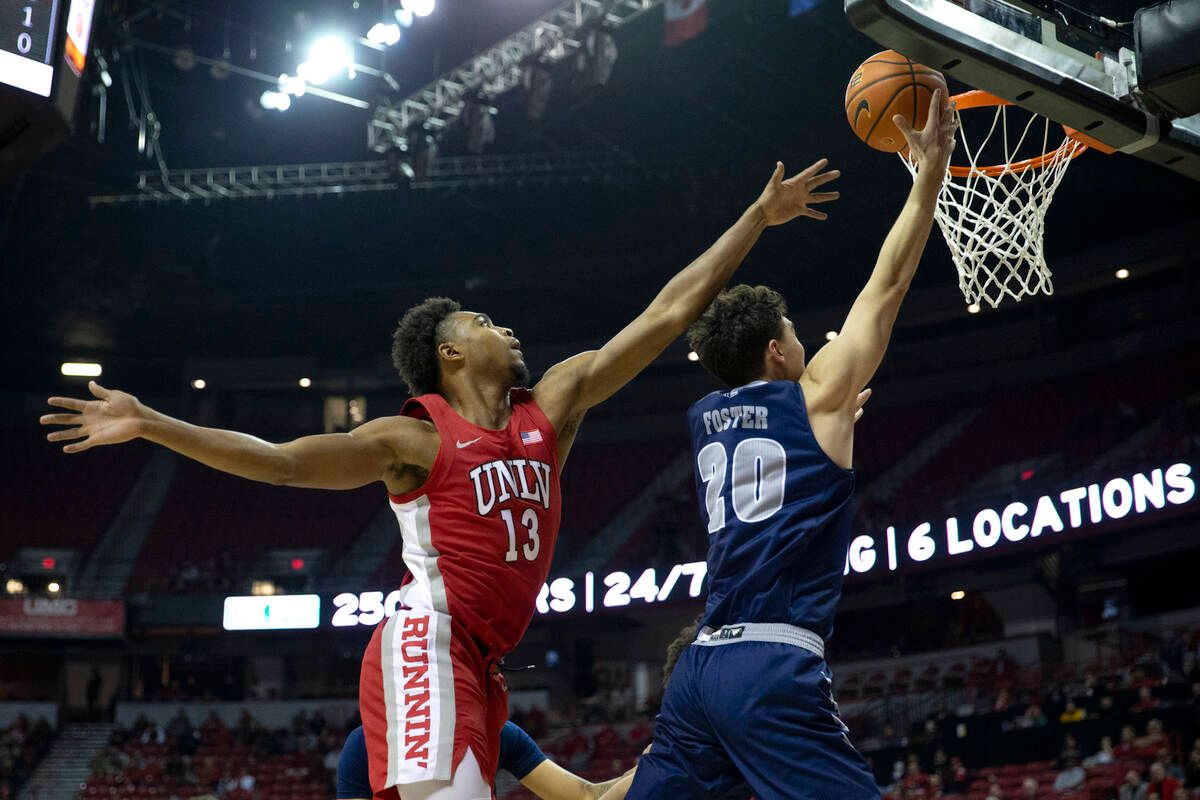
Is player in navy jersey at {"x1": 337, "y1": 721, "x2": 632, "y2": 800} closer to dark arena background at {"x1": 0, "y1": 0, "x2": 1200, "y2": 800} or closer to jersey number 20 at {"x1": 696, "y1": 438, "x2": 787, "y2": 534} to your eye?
jersey number 20 at {"x1": 696, "y1": 438, "x2": 787, "y2": 534}

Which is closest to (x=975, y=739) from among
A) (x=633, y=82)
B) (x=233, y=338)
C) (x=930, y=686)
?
(x=930, y=686)

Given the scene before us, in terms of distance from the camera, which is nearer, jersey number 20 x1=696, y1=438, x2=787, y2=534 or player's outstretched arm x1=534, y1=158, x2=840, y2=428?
jersey number 20 x1=696, y1=438, x2=787, y2=534

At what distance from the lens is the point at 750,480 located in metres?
3.42

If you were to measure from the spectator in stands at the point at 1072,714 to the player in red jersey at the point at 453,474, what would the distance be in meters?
12.6

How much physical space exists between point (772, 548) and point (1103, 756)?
12494 millimetres

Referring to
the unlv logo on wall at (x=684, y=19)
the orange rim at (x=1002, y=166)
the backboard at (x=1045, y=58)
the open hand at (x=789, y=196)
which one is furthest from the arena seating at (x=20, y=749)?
the backboard at (x=1045, y=58)

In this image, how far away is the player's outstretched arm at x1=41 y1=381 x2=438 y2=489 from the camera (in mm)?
3275

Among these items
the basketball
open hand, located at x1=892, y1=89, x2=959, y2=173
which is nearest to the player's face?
open hand, located at x1=892, y1=89, x2=959, y2=173

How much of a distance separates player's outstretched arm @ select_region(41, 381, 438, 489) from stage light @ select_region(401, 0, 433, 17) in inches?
500

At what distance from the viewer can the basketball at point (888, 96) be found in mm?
5098

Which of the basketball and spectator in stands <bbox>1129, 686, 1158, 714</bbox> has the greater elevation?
the basketball

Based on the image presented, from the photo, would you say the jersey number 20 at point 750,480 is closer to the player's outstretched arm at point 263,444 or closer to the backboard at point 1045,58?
the player's outstretched arm at point 263,444

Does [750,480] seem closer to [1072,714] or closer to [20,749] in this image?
[1072,714]

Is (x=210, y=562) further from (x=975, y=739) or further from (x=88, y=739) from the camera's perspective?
(x=975, y=739)
